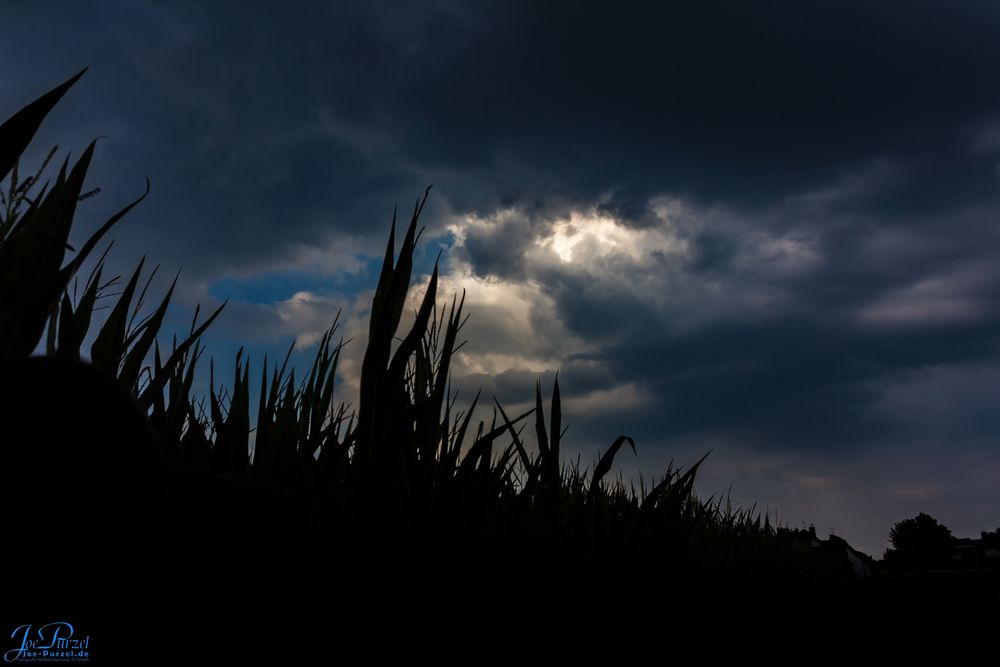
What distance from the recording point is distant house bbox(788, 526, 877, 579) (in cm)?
896

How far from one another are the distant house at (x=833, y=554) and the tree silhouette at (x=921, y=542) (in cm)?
2020

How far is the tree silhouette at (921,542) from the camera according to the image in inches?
1528

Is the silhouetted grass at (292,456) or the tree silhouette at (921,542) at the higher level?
the tree silhouette at (921,542)

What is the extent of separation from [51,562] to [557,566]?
0.85 meters

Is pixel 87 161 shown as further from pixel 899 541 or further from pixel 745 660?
pixel 899 541

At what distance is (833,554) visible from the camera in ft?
45.2

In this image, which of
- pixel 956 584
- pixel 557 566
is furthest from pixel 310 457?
pixel 956 584
